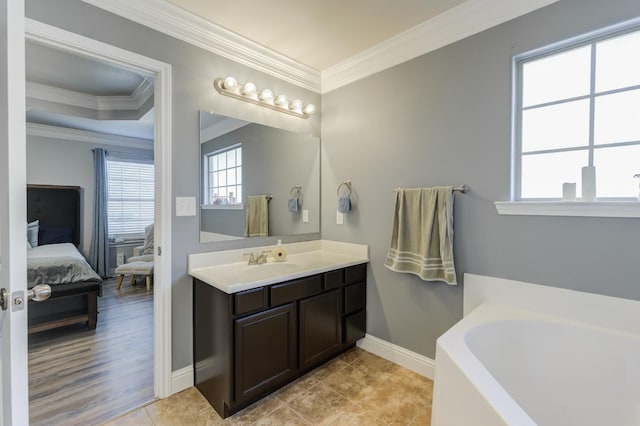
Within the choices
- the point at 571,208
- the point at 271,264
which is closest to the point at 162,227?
the point at 271,264

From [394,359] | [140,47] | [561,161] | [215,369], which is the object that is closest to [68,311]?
[215,369]

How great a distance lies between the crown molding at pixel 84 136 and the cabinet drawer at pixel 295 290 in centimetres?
481

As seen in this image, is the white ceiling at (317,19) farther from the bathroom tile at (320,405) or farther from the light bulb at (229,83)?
the bathroom tile at (320,405)

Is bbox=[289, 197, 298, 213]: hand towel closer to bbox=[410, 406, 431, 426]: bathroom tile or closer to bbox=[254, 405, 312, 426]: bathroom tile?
bbox=[254, 405, 312, 426]: bathroom tile

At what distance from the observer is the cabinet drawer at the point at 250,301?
170 cm

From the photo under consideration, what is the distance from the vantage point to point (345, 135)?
107 inches

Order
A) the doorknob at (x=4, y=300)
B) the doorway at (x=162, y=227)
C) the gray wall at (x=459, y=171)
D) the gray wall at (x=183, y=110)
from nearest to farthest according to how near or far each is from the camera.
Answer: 1. the doorknob at (x=4, y=300)
2. the gray wall at (x=459, y=171)
3. the gray wall at (x=183, y=110)
4. the doorway at (x=162, y=227)

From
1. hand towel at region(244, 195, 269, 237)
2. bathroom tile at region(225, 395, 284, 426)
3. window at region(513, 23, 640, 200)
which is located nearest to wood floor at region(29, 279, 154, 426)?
bathroom tile at region(225, 395, 284, 426)

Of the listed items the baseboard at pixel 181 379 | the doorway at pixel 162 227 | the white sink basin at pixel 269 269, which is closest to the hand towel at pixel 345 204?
the white sink basin at pixel 269 269

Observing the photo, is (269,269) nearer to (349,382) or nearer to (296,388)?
(296,388)

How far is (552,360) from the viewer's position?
1.50 m

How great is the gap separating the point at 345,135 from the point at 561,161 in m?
1.60

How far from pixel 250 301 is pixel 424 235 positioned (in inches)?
49.1

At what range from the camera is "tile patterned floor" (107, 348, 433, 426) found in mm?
1719
